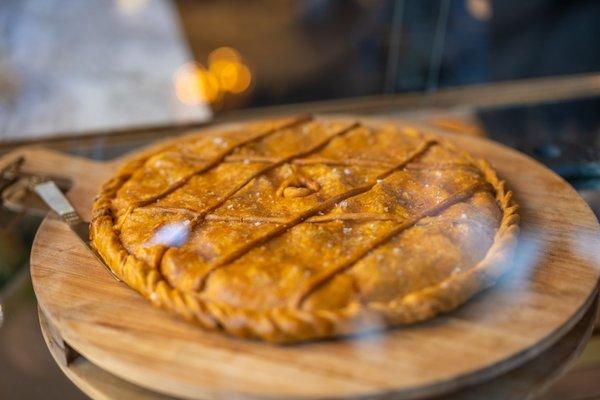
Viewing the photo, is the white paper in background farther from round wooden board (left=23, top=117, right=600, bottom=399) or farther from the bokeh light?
round wooden board (left=23, top=117, right=600, bottom=399)

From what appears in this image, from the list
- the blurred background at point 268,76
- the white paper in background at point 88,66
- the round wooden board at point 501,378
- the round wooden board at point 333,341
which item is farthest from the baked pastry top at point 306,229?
the white paper in background at point 88,66

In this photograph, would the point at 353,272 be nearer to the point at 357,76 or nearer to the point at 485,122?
the point at 485,122

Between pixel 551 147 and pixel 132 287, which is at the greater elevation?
pixel 551 147

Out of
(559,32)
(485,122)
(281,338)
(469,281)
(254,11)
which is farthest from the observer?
(254,11)

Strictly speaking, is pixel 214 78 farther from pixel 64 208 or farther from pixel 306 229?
pixel 306 229

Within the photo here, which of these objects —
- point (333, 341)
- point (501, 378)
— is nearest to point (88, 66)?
point (333, 341)

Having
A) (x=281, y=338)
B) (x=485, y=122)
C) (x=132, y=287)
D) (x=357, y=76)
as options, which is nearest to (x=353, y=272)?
(x=281, y=338)

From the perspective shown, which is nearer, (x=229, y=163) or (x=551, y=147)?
(x=229, y=163)
